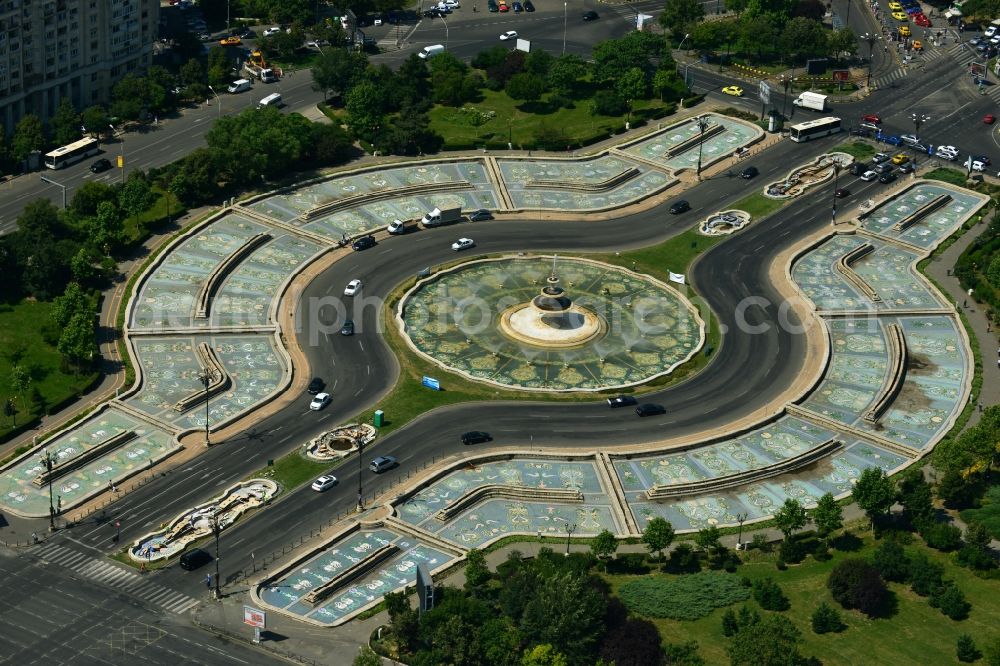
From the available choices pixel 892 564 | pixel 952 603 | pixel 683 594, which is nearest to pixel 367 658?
pixel 683 594

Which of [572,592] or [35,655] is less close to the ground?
[572,592]

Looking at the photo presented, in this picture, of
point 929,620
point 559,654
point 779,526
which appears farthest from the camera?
point 779,526

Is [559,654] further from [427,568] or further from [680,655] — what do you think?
[427,568]

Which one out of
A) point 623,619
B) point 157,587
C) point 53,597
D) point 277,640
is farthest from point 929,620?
point 53,597

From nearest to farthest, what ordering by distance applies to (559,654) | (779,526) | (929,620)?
(559,654), (929,620), (779,526)

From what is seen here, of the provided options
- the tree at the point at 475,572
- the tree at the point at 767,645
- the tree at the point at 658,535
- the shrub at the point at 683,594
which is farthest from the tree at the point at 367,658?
the tree at the point at 767,645

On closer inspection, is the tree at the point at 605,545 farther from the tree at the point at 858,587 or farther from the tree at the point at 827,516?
the tree at the point at 827,516
